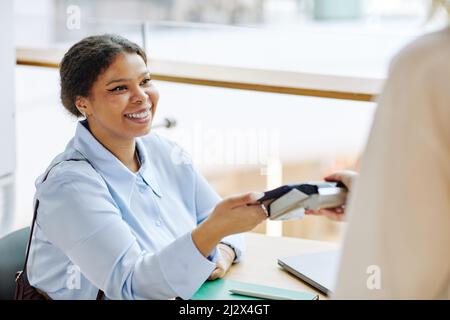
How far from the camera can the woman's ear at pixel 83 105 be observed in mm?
1502

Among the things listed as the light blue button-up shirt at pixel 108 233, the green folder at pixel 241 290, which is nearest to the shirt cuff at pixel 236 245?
the light blue button-up shirt at pixel 108 233

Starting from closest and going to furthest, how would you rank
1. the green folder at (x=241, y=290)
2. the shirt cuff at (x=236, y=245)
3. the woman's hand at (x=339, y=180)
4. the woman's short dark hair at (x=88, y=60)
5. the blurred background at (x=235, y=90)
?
the woman's hand at (x=339, y=180) → the green folder at (x=241, y=290) → the woman's short dark hair at (x=88, y=60) → the shirt cuff at (x=236, y=245) → the blurred background at (x=235, y=90)

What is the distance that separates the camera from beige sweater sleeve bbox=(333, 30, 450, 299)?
2.16ft

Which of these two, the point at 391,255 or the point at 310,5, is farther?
the point at 310,5

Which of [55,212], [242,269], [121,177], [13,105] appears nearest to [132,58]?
[121,177]

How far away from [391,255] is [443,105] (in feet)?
0.51

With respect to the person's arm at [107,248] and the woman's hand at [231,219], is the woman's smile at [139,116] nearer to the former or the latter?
the person's arm at [107,248]

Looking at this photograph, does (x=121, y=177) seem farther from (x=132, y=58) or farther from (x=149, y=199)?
(x=132, y=58)

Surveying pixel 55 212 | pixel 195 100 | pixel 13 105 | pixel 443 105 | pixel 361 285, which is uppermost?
pixel 443 105

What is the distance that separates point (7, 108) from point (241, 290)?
1.77 meters

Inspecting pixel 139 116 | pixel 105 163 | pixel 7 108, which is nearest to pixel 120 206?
pixel 105 163

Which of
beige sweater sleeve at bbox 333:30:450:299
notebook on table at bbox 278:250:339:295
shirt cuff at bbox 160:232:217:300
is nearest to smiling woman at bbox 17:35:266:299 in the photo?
shirt cuff at bbox 160:232:217:300
